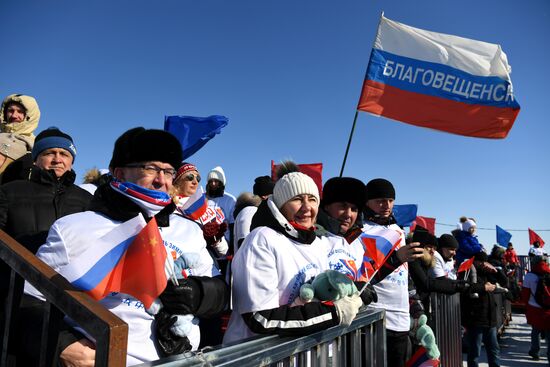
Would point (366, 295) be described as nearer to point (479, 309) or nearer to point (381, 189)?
point (381, 189)

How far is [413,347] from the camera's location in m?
4.26

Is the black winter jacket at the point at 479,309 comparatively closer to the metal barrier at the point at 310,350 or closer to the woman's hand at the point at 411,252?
the woman's hand at the point at 411,252

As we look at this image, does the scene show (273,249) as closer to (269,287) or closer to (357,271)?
(269,287)

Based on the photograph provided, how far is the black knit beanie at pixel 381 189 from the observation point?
13.0ft

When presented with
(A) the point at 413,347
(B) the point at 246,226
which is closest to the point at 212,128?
(B) the point at 246,226

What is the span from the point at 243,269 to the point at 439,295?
4.22 m

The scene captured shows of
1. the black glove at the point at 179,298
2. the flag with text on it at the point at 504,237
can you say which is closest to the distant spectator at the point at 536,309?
the black glove at the point at 179,298

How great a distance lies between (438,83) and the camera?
6.85 meters

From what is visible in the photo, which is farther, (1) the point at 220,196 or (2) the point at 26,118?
(1) the point at 220,196

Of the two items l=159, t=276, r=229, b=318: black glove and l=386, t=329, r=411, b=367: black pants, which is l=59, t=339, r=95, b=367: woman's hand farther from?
l=386, t=329, r=411, b=367: black pants

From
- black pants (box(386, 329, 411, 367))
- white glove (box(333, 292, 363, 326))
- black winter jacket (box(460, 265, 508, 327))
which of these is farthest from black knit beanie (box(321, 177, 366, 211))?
black winter jacket (box(460, 265, 508, 327))

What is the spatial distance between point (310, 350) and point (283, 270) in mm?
439

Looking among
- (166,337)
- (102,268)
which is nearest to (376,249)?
(166,337)

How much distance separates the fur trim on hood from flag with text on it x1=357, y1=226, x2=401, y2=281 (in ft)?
9.47
